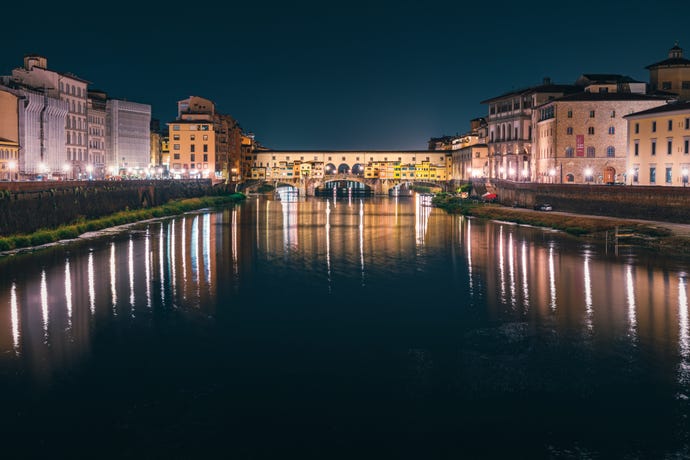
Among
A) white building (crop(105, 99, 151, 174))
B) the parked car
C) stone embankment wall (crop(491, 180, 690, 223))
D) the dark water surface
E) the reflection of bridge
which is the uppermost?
white building (crop(105, 99, 151, 174))

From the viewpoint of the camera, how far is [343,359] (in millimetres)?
18031

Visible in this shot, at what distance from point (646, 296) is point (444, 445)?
51.9ft

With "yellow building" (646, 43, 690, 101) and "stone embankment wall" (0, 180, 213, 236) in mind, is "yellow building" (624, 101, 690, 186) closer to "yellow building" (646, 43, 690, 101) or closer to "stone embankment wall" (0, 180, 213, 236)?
"yellow building" (646, 43, 690, 101)

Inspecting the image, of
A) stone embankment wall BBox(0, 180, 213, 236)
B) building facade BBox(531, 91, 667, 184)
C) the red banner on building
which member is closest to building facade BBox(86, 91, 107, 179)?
stone embankment wall BBox(0, 180, 213, 236)

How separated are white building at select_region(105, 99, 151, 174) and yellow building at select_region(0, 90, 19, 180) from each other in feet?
131

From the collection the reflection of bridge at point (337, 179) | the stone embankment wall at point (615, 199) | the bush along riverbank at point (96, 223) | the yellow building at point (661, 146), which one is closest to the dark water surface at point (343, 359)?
the bush along riverbank at point (96, 223)

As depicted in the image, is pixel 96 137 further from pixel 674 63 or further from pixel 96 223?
pixel 674 63

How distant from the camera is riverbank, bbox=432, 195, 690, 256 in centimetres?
3772

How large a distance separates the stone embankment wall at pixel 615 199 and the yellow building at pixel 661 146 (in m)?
4.65

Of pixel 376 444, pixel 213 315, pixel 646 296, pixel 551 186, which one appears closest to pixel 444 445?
pixel 376 444

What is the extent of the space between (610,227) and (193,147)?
8001cm

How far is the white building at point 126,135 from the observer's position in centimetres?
11006

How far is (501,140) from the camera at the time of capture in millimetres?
95562

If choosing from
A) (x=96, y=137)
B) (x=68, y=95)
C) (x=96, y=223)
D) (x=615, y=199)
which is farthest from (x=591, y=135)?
(x=96, y=137)
